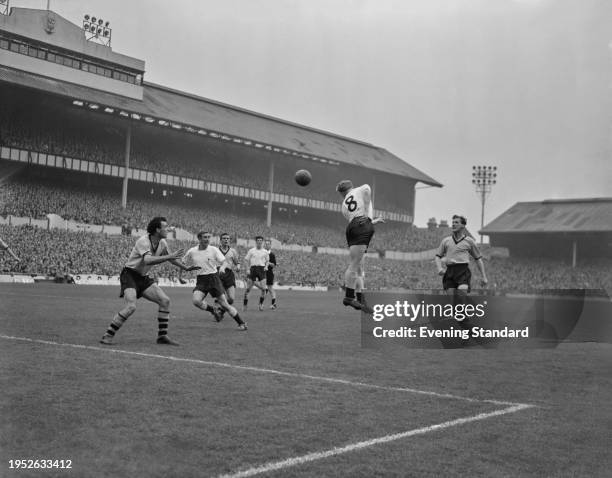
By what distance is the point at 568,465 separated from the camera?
4.82 m

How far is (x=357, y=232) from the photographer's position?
1213 cm

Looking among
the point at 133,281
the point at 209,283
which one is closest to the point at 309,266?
the point at 209,283

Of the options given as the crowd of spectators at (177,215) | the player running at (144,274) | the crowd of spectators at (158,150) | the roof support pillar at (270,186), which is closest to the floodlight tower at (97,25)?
the player running at (144,274)

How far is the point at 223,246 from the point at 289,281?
3495cm

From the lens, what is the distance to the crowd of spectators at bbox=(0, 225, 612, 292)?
3869cm

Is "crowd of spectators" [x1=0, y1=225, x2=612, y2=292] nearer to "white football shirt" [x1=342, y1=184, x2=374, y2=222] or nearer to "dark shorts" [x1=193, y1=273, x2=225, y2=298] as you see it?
"dark shorts" [x1=193, y1=273, x2=225, y2=298]

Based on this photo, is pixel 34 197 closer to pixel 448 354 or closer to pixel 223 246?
pixel 223 246

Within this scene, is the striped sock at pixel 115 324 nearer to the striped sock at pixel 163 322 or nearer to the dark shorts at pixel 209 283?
the striped sock at pixel 163 322

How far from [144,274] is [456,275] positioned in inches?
254

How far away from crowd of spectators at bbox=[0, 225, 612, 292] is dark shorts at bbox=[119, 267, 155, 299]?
27.9 m

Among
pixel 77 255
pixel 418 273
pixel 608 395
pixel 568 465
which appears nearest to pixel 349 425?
pixel 568 465

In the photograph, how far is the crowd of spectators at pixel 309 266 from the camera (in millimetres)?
38688

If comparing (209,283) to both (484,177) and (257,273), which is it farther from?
(484,177)

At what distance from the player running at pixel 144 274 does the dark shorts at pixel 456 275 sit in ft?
19.3
